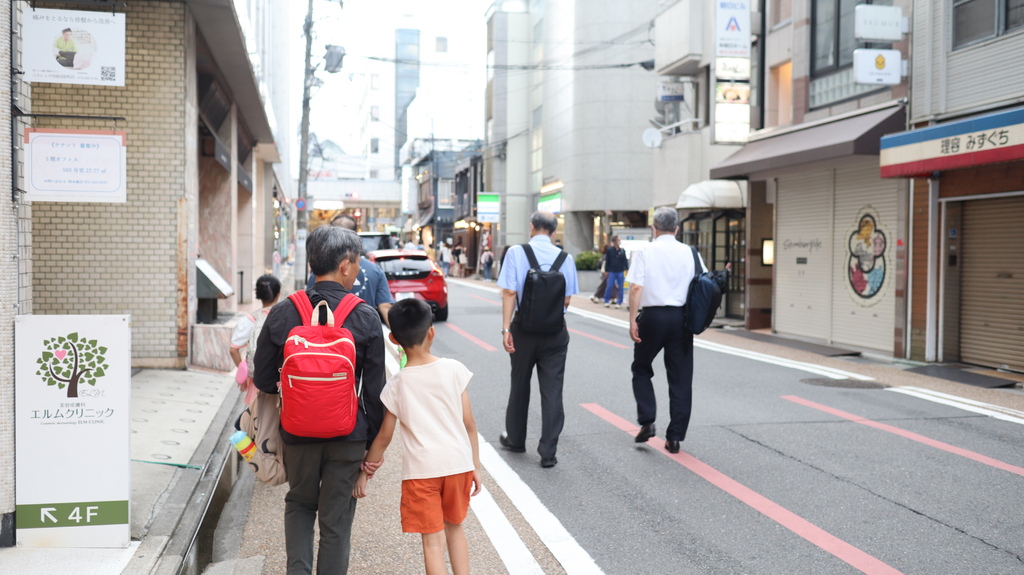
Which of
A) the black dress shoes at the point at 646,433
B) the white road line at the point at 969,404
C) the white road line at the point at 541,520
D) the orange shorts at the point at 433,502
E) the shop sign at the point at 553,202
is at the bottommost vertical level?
the white road line at the point at 541,520

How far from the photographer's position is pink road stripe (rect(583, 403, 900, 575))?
4.44 m

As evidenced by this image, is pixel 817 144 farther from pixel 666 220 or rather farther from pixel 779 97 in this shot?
pixel 666 220

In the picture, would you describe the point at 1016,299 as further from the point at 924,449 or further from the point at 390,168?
the point at 390,168

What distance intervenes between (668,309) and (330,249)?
144 inches

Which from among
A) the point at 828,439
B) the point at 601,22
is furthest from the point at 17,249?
the point at 601,22

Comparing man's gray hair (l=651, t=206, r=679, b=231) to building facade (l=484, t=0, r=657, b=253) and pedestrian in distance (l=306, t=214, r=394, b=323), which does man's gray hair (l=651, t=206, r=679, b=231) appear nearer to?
pedestrian in distance (l=306, t=214, r=394, b=323)

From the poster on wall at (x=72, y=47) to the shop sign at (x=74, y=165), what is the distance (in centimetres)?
36

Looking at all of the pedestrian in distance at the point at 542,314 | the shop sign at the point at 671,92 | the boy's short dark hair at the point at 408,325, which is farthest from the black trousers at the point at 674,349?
the shop sign at the point at 671,92

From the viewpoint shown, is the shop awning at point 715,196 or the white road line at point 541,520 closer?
the white road line at point 541,520

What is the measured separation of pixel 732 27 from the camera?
17.6 meters

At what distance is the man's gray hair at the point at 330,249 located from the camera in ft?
11.8

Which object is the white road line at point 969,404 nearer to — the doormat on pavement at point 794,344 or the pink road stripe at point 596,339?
the doormat on pavement at point 794,344

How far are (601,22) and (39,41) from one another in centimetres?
3577

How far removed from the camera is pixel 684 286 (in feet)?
21.9
